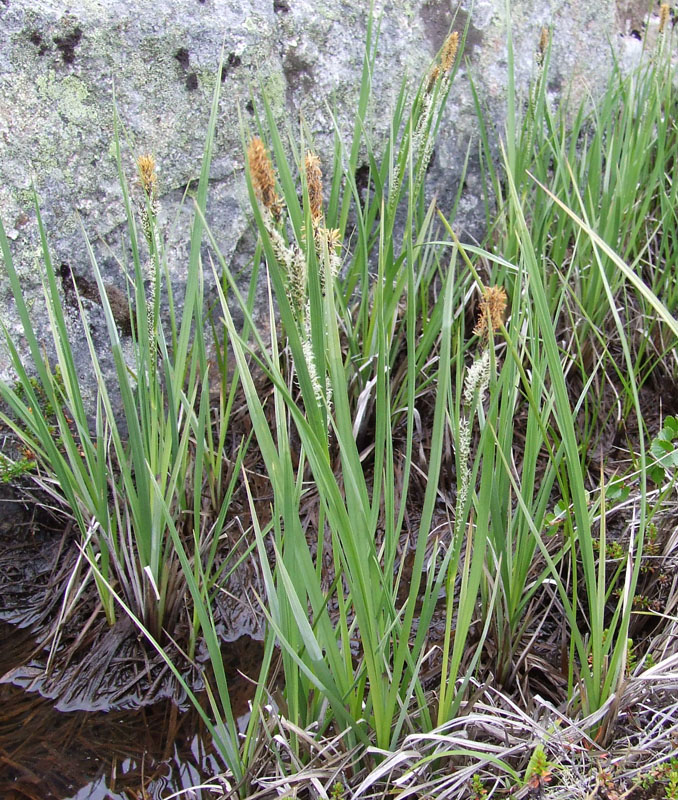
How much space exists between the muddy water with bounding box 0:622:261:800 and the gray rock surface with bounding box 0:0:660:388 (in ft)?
2.74

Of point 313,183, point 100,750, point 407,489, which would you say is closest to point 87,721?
point 100,750

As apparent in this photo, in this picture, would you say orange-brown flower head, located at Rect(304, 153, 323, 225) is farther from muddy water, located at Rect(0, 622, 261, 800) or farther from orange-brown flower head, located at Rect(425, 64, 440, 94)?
muddy water, located at Rect(0, 622, 261, 800)

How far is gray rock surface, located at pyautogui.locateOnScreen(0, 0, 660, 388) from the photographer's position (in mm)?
1717

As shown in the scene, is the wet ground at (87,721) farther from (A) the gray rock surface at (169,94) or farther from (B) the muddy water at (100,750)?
(A) the gray rock surface at (169,94)

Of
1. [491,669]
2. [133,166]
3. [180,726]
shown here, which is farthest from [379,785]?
[133,166]

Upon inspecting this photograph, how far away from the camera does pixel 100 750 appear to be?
1.37 meters

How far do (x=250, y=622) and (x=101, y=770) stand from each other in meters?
0.44

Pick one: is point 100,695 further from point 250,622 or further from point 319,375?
point 319,375

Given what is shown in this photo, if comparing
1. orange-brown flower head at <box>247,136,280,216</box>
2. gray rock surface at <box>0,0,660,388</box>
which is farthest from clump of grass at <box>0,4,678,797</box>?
gray rock surface at <box>0,0,660,388</box>

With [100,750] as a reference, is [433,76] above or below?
above

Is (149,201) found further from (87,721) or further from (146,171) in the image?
(87,721)

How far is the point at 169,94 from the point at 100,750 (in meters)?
1.63

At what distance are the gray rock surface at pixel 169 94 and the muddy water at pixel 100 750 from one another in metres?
0.84

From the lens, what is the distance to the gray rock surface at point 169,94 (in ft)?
5.63
